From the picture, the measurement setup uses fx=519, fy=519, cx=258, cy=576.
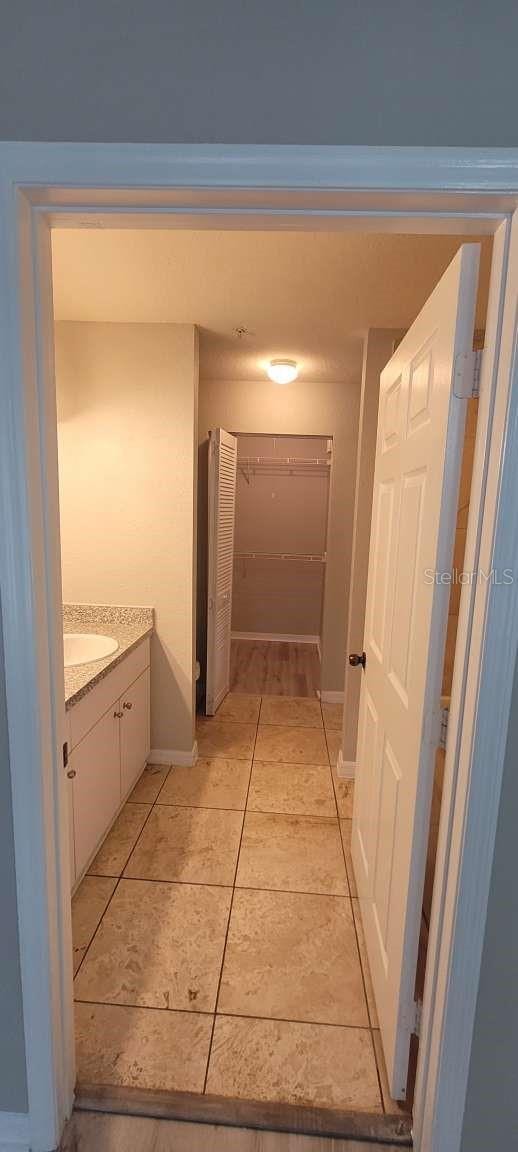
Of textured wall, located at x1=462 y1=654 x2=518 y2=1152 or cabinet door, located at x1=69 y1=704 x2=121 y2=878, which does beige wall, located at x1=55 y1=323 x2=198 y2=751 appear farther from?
textured wall, located at x1=462 y1=654 x2=518 y2=1152

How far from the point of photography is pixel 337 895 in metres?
1.95

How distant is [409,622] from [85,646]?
158 cm

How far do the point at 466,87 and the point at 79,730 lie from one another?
6.17ft

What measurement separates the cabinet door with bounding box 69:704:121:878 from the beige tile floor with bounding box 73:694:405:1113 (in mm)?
148

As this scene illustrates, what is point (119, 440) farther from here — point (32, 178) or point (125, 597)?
point (32, 178)

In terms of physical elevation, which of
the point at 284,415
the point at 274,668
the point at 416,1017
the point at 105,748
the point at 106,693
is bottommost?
the point at 274,668

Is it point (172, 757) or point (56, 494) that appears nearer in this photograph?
point (56, 494)

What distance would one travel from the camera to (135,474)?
2.58 meters

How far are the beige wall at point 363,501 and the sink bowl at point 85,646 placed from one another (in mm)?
1175

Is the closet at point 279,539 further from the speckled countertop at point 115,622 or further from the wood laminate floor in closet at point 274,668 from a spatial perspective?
the speckled countertop at point 115,622

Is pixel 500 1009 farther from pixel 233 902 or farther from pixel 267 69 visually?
pixel 267 69

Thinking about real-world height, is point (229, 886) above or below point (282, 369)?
below

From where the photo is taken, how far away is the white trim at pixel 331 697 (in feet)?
12.5

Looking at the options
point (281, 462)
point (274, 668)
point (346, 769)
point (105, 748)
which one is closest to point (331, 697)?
point (274, 668)
